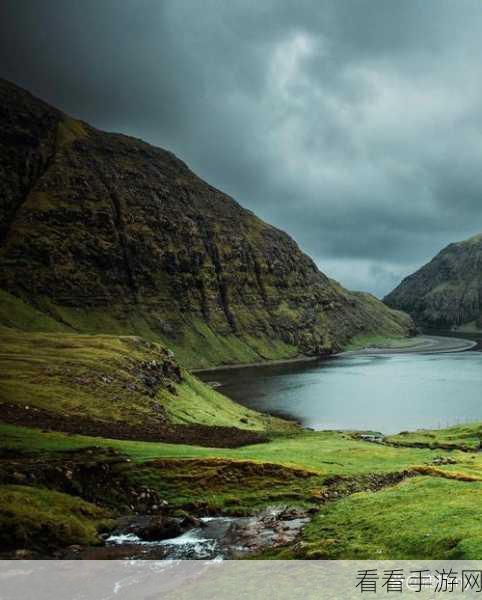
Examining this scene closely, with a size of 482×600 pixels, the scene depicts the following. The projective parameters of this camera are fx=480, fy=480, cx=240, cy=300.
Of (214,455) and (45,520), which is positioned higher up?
(45,520)

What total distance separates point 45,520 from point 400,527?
21.0 meters

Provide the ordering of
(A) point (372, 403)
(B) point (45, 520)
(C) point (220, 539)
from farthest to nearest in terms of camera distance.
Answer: (A) point (372, 403), (C) point (220, 539), (B) point (45, 520)

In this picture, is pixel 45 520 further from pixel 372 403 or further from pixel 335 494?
pixel 372 403

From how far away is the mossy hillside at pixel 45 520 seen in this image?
91.9ft

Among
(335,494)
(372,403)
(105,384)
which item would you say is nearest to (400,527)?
(335,494)

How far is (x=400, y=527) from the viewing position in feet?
86.6

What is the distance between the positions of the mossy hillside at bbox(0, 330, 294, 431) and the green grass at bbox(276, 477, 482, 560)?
46.8 metres

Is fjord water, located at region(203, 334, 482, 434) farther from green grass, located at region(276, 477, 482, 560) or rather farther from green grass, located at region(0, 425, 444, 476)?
green grass, located at region(276, 477, 482, 560)

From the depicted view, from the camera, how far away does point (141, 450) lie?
153 feet

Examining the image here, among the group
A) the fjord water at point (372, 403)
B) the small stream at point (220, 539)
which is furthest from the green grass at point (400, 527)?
the fjord water at point (372, 403)

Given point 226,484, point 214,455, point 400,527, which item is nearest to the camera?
point 400,527

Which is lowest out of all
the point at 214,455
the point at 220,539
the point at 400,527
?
the point at 220,539

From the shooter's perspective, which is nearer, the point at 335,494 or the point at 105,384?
the point at 335,494

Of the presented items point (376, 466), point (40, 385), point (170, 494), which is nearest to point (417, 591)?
point (170, 494)
